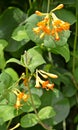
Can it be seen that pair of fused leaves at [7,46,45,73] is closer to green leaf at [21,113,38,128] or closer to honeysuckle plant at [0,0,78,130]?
honeysuckle plant at [0,0,78,130]

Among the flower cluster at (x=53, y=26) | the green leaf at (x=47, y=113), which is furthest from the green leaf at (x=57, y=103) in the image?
the flower cluster at (x=53, y=26)

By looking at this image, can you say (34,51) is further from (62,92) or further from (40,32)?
(62,92)

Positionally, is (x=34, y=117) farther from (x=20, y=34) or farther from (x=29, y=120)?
(x=20, y=34)

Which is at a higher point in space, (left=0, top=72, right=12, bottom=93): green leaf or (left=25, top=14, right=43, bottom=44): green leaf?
(left=25, top=14, right=43, bottom=44): green leaf

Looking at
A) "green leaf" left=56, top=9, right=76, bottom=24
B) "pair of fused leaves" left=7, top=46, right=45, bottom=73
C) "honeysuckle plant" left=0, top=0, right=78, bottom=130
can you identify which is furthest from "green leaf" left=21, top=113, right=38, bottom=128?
"green leaf" left=56, top=9, right=76, bottom=24

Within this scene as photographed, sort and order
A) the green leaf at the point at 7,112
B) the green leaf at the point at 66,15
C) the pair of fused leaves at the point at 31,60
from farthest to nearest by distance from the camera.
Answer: the green leaf at the point at 66,15 < the green leaf at the point at 7,112 < the pair of fused leaves at the point at 31,60

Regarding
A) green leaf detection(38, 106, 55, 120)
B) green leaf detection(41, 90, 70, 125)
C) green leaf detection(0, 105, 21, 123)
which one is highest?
green leaf detection(0, 105, 21, 123)

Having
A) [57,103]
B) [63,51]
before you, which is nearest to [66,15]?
[63,51]

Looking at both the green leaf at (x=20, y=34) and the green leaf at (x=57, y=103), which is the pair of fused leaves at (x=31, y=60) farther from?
the green leaf at (x=57, y=103)

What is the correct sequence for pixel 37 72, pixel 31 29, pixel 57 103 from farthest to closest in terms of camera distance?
pixel 57 103, pixel 31 29, pixel 37 72
